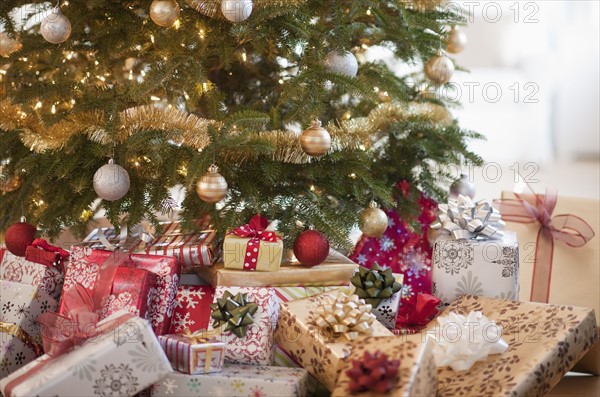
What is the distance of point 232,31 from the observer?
1.77m

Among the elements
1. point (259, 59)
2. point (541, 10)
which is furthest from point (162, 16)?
point (541, 10)

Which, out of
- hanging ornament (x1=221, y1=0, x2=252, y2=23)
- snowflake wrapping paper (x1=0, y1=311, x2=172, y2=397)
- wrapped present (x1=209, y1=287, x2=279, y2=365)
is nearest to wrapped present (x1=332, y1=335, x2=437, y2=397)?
wrapped present (x1=209, y1=287, x2=279, y2=365)

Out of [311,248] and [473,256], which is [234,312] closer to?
[311,248]

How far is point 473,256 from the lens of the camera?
180 cm

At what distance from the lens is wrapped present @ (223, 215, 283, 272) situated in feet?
5.76

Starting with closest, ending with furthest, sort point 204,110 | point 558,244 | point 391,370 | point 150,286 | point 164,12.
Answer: point 391,370 → point 150,286 → point 164,12 → point 558,244 → point 204,110

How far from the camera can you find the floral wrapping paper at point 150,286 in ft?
5.49

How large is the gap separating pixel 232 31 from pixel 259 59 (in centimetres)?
49

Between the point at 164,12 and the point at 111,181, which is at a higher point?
the point at 164,12

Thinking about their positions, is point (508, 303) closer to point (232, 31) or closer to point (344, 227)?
point (344, 227)

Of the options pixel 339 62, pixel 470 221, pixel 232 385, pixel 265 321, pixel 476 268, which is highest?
pixel 339 62

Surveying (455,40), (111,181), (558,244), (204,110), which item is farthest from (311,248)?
(455,40)

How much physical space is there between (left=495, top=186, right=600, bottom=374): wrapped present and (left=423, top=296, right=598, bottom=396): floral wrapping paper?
0.45 metres

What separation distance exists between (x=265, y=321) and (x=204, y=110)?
83cm
